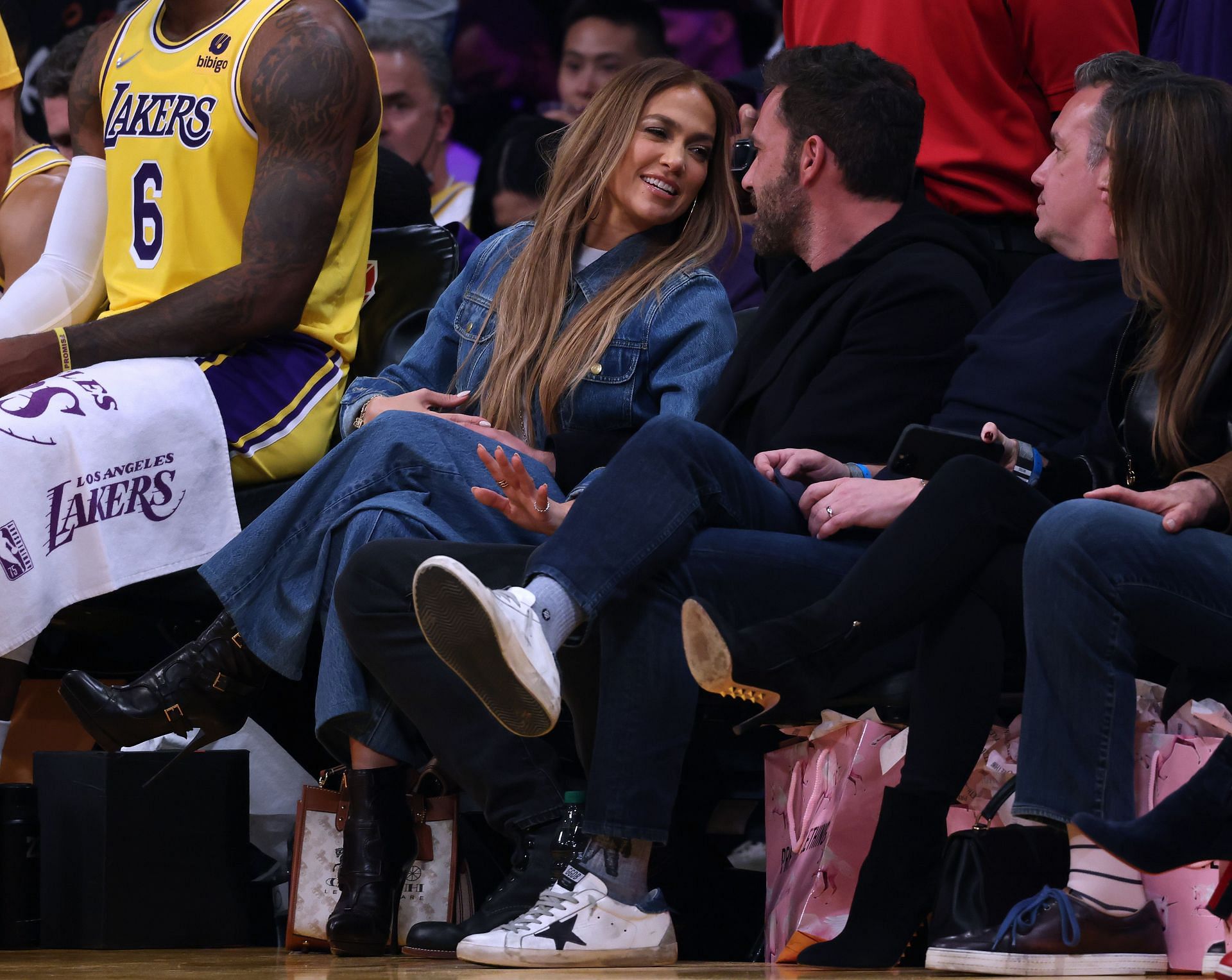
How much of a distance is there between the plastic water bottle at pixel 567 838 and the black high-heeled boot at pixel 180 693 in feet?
2.05

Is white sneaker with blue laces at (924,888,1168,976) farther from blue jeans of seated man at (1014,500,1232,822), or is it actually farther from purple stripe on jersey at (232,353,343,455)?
purple stripe on jersey at (232,353,343,455)

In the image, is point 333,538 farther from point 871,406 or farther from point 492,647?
point 871,406

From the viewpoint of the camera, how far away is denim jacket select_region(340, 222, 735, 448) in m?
2.75

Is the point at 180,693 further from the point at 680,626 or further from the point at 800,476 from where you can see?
the point at 800,476

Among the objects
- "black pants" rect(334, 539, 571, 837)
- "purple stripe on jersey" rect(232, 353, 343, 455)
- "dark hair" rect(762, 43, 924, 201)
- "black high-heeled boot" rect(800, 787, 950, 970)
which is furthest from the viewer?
"purple stripe on jersey" rect(232, 353, 343, 455)

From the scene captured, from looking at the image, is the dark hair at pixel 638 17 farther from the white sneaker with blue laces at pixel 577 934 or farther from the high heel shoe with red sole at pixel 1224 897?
the high heel shoe with red sole at pixel 1224 897

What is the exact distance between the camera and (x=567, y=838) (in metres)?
2.12

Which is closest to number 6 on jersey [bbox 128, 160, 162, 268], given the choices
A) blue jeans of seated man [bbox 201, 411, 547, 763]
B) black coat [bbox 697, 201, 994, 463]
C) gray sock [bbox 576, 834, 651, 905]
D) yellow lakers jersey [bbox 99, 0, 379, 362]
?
yellow lakers jersey [bbox 99, 0, 379, 362]

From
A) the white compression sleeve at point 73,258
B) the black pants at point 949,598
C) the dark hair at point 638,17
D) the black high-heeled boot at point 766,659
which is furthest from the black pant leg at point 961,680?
the dark hair at point 638,17

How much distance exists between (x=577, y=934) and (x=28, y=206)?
227 centimetres

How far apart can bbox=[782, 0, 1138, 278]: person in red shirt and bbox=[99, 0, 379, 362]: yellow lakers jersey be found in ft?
3.52

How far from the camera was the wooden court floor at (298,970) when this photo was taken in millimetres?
1827

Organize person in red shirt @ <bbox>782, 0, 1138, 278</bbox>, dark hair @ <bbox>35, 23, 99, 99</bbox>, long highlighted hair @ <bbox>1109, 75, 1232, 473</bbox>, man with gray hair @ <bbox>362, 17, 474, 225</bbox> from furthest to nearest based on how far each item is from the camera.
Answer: man with gray hair @ <bbox>362, 17, 474, 225</bbox> < dark hair @ <bbox>35, 23, 99, 99</bbox> < person in red shirt @ <bbox>782, 0, 1138, 278</bbox> < long highlighted hair @ <bbox>1109, 75, 1232, 473</bbox>

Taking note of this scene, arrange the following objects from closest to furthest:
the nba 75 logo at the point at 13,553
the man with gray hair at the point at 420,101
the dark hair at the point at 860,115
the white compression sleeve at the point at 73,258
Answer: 1. the nba 75 logo at the point at 13,553
2. the dark hair at the point at 860,115
3. the white compression sleeve at the point at 73,258
4. the man with gray hair at the point at 420,101
